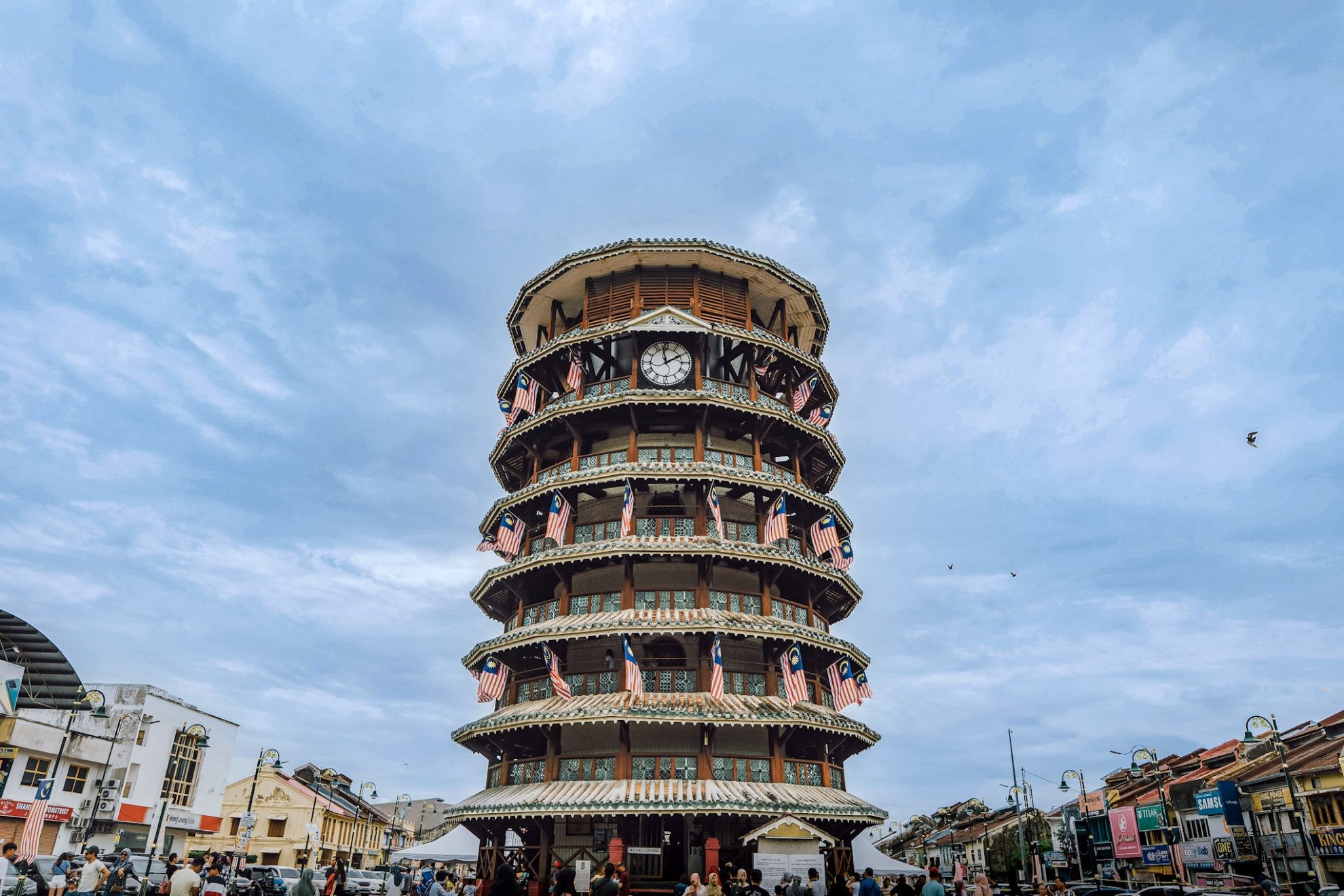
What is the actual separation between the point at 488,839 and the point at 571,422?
1804 cm

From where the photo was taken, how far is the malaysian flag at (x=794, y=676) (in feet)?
119

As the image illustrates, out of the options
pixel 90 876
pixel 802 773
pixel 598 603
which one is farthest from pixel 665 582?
pixel 90 876

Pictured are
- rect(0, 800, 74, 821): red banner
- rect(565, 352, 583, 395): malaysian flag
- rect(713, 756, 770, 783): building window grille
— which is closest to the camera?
rect(713, 756, 770, 783): building window grille

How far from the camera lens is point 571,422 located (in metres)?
43.0

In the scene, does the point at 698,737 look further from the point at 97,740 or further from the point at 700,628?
the point at 97,740

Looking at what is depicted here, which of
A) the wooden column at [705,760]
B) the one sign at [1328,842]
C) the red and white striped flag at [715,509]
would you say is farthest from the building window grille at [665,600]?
the one sign at [1328,842]

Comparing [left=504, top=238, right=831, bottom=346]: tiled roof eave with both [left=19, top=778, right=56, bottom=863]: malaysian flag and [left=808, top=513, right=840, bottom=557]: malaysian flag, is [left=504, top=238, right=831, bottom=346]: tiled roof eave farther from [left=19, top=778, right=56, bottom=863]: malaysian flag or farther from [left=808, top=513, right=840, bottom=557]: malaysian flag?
[left=19, top=778, right=56, bottom=863]: malaysian flag

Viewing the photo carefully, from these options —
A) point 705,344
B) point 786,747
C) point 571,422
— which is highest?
point 705,344

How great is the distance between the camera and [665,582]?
3997 centimetres

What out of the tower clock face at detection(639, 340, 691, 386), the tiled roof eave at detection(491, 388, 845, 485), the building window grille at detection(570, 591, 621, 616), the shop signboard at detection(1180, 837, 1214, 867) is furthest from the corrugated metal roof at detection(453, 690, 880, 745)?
the shop signboard at detection(1180, 837, 1214, 867)

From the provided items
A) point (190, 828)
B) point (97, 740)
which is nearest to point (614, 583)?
point (97, 740)

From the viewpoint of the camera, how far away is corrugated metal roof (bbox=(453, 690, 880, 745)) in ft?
111

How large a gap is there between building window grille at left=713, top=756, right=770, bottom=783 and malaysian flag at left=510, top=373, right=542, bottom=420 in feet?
62.7

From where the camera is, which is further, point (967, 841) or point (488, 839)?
point (967, 841)
